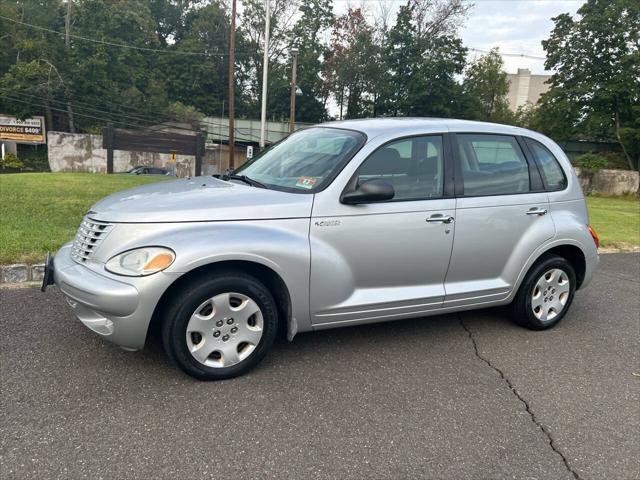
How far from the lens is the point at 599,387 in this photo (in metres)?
3.50

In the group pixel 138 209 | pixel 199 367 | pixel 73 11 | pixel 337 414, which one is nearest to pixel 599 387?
pixel 337 414

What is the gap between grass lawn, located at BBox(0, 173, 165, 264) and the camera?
5.38 metres

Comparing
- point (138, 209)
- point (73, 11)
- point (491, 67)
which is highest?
point (73, 11)

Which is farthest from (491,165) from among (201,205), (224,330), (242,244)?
(224,330)

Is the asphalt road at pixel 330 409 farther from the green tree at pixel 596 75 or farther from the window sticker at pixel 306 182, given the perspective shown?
the green tree at pixel 596 75

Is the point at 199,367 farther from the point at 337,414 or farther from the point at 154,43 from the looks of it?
the point at 154,43

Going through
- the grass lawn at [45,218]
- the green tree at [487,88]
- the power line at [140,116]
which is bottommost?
the grass lawn at [45,218]

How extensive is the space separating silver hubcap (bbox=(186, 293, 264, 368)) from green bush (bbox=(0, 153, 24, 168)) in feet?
123

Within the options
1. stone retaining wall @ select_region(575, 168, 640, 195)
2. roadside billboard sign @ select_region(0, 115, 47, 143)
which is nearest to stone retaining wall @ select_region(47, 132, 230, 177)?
roadside billboard sign @ select_region(0, 115, 47, 143)

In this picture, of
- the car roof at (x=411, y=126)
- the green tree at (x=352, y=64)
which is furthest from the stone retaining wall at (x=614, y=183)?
the car roof at (x=411, y=126)

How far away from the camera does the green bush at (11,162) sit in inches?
1329

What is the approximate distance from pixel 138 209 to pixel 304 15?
179ft

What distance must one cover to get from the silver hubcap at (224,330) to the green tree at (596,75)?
34.3m

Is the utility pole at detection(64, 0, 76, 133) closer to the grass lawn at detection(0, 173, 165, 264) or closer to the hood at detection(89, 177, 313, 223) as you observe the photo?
the grass lawn at detection(0, 173, 165, 264)
